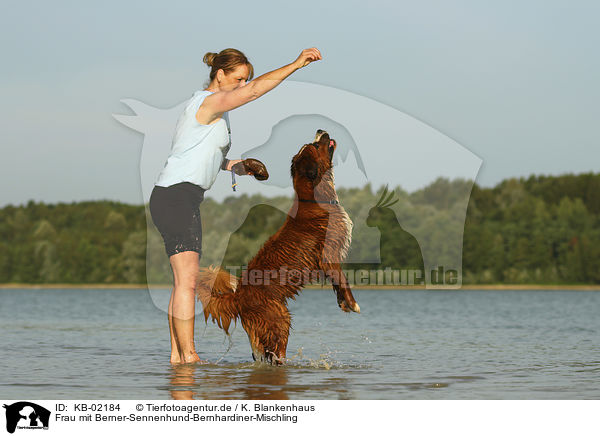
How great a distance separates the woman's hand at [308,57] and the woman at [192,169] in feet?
2.22

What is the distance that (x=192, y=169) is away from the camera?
6449 mm

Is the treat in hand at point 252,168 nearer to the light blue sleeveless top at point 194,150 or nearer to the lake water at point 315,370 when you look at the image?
the light blue sleeveless top at point 194,150

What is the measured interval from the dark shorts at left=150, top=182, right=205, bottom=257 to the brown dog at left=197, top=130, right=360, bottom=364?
0.48 metres

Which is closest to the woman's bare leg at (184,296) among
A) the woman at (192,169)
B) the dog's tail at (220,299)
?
the woman at (192,169)

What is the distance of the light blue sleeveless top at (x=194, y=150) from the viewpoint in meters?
6.45

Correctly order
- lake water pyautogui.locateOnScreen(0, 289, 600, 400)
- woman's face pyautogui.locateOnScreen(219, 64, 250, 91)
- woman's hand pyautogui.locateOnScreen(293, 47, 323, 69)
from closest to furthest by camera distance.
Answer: woman's hand pyautogui.locateOnScreen(293, 47, 323, 69)
lake water pyautogui.locateOnScreen(0, 289, 600, 400)
woman's face pyautogui.locateOnScreen(219, 64, 250, 91)

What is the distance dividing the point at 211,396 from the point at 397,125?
123 inches

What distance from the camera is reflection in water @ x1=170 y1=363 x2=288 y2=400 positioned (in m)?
5.67

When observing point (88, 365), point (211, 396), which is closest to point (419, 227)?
point (211, 396)

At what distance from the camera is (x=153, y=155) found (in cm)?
683

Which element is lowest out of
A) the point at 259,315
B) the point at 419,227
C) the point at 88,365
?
the point at 88,365

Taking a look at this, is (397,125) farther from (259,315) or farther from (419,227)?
(259,315)
